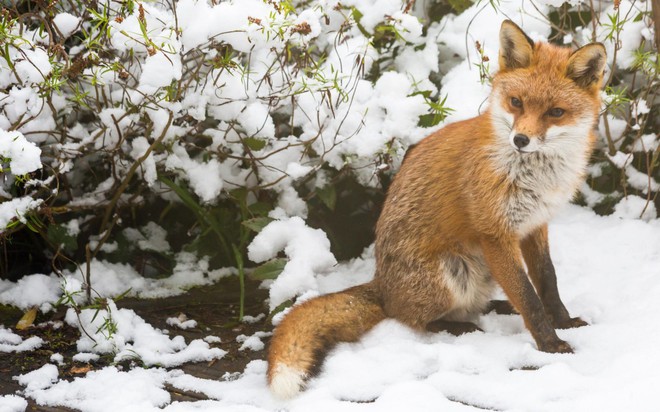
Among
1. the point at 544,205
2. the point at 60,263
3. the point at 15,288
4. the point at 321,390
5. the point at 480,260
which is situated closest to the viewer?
the point at 321,390

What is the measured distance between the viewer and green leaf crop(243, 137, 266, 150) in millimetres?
3420

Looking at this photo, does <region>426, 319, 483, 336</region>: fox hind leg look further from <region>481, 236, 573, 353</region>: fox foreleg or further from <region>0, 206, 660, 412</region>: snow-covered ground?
<region>481, 236, 573, 353</region>: fox foreleg

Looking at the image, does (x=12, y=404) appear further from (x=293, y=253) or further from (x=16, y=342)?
(x=293, y=253)

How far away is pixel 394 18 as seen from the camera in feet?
11.7

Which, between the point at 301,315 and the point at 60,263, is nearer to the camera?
the point at 301,315

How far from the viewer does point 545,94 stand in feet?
8.85

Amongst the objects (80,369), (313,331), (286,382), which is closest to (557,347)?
(313,331)

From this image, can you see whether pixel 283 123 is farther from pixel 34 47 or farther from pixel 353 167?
pixel 34 47

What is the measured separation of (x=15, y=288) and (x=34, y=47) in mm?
1213

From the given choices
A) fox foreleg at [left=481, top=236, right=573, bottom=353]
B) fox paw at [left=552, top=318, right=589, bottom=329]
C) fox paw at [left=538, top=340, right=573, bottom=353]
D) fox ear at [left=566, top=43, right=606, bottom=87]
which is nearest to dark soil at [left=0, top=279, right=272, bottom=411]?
fox foreleg at [left=481, top=236, right=573, bottom=353]

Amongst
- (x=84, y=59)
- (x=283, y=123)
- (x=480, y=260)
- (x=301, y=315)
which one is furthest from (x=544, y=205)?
(x=84, y=59)

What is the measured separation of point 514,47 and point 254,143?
4.38 feet

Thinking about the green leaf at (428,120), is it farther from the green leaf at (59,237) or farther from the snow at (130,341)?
the green leaf at (59,237)

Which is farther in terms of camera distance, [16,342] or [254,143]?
[254,143]
